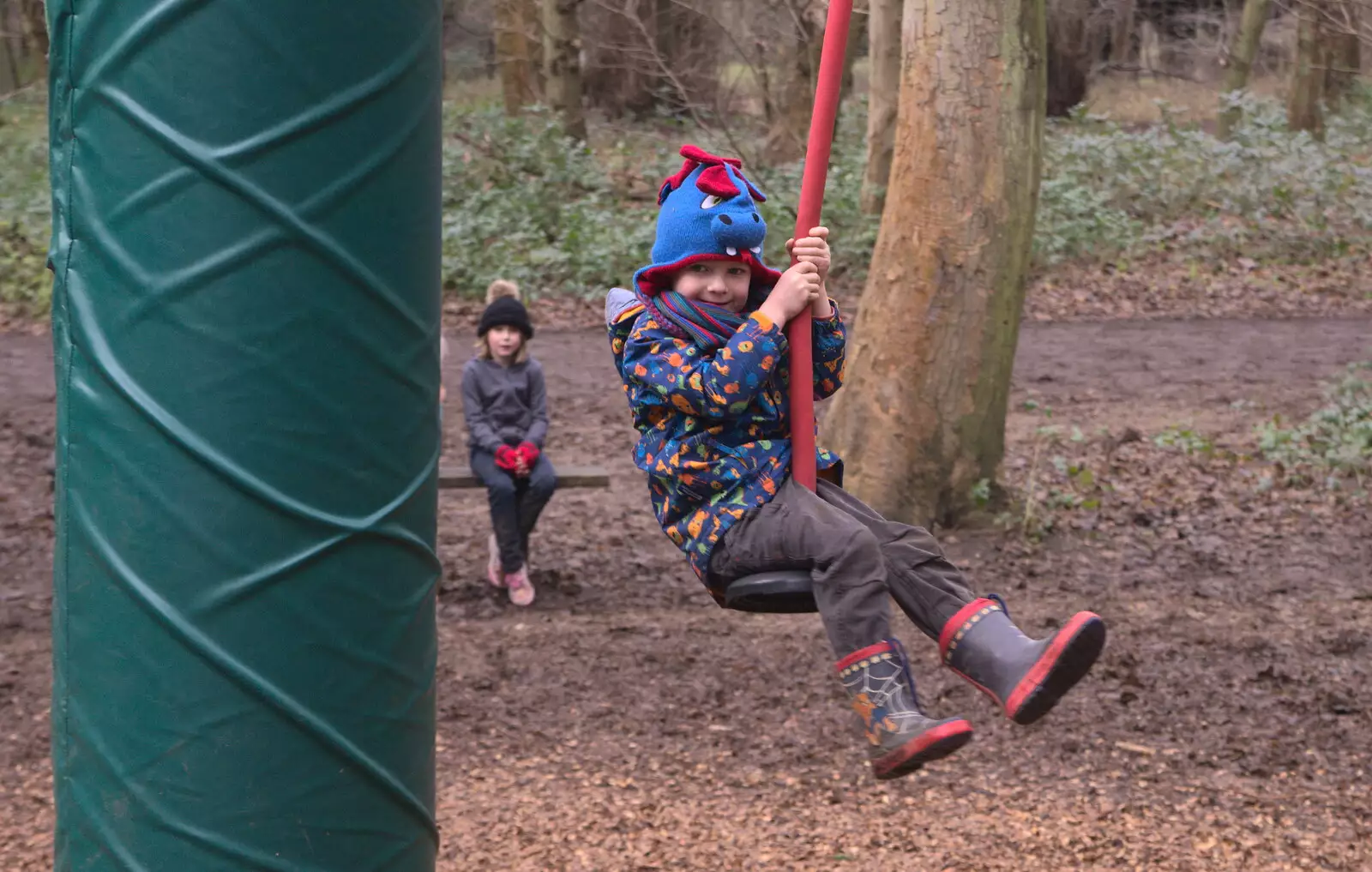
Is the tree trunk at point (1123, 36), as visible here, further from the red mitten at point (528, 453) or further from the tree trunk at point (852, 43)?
the red mitten at point (528, 453)

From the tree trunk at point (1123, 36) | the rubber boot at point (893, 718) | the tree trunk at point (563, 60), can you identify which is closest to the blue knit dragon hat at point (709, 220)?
the rubber boot at point (893, 718)

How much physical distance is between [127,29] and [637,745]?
14.2 ft

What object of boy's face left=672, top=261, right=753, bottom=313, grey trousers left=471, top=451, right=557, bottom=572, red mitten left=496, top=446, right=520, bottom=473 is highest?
boy's face left=672, top=261, right=753, bottom=313

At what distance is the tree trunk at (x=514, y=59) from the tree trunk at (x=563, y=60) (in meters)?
0.73

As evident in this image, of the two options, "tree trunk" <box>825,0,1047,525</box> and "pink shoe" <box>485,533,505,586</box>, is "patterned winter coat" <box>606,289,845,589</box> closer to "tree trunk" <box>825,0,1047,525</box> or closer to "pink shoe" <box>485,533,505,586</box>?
"pink shoe" <box>485,533,505,586</box>

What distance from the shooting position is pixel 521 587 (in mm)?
7773

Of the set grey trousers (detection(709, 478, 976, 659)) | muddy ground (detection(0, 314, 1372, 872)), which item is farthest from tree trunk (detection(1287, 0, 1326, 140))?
grey trousers (detection(709, 478, 976, 659))

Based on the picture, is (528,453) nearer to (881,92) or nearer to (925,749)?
(925,749)

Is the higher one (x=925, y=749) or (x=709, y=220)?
(x=709, y=220)

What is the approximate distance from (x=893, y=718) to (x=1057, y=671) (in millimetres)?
350

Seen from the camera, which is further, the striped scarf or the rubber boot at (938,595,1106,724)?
the striped scarf

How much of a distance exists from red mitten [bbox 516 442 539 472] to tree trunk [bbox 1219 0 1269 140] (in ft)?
50.8

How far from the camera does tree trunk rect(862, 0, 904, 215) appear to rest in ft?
50.5

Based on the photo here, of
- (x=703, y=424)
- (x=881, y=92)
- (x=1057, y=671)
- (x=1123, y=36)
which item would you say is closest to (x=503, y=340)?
(x=703, y=424)
